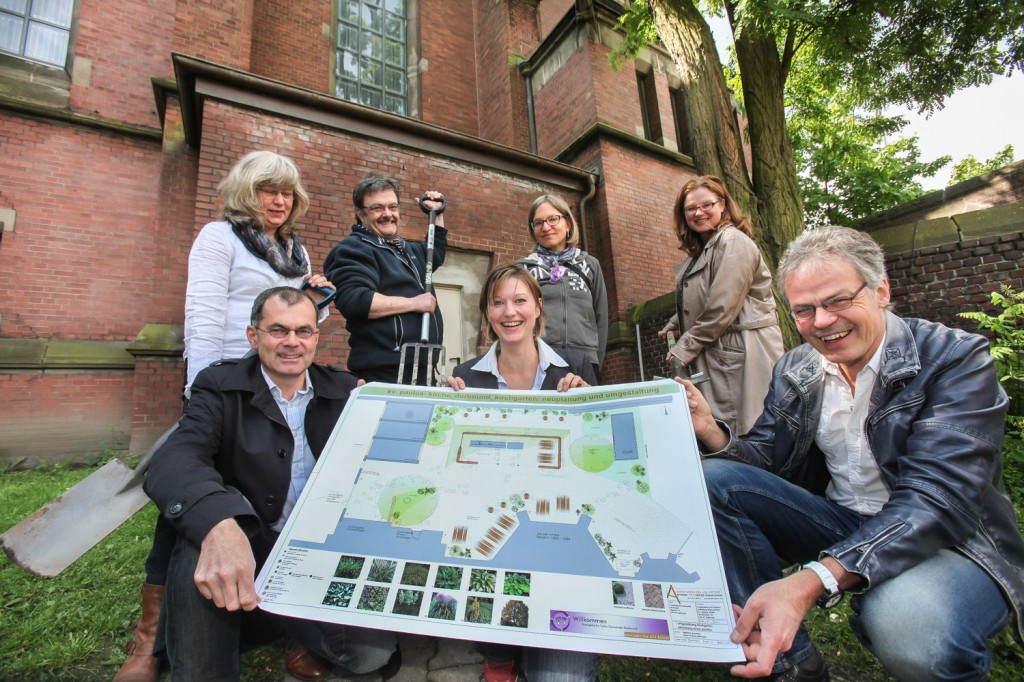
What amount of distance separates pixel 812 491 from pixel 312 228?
5743 mm

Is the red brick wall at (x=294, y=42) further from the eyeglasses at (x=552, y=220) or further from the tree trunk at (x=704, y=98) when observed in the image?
the eyeglasses at (x=552, y=220)

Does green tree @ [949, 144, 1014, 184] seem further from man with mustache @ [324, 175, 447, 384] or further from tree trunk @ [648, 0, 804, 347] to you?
man with mustache @ [324, 175, 447, 384]

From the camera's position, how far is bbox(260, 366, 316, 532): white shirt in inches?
68.4

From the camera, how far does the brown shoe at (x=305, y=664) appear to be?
1.68 m

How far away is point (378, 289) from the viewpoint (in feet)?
9.14

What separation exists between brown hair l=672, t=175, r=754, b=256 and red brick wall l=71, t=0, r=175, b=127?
313 inches

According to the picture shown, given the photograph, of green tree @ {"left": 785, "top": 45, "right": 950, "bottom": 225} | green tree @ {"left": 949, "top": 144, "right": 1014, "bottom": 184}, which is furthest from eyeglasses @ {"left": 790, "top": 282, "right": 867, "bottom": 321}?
green tree @ {"left": 949, "top": 144, "right": 1014, "bottom": 184}

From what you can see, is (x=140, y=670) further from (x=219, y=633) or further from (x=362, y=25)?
(x=362, y=25)

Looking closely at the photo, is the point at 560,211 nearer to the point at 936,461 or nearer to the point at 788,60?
the point at 936,461

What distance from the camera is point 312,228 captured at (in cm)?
581

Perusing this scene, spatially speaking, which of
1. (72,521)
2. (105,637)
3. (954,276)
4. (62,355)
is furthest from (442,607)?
(62,355)

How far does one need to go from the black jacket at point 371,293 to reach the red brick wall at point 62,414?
5.60 m

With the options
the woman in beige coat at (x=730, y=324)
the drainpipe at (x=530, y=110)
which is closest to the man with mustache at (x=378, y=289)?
the woman in beige coat at (x=730, y=324)

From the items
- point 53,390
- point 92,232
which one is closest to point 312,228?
point 92,232
